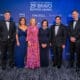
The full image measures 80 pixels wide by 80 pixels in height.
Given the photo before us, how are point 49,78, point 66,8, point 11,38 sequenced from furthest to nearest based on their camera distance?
point 66,8 < point 11,38 < point 49,78

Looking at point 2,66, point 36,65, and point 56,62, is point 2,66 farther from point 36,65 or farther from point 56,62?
point 56,62

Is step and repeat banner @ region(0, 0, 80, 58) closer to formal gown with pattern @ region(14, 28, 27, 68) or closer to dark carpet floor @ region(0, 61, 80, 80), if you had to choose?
formal gown with pattern @ region(14, 28, 27, 68)

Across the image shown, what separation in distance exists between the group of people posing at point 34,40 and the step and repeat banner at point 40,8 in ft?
1.15

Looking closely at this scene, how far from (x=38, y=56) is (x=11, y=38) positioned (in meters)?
1.01

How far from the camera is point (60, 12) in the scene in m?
8.23

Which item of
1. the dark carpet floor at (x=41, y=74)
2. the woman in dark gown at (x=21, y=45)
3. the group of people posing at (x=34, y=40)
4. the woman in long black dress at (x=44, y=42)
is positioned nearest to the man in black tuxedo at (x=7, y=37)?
the group of people posing at (x=34, y=40)

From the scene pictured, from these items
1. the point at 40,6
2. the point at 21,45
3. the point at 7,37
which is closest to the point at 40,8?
the point at 40,6

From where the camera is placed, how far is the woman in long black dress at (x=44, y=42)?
7.76m

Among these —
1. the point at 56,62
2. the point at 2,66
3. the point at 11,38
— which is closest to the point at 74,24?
the point at 56,62

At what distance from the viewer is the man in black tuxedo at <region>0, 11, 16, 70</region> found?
7.63m

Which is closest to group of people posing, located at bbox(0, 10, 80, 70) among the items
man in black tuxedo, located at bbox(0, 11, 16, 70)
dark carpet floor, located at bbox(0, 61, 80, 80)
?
man in black tuxedo, located at bbox(0, 11, 16, 70)

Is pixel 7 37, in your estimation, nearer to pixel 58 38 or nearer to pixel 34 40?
pixel 34 40

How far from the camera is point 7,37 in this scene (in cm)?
764

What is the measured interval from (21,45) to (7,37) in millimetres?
527
